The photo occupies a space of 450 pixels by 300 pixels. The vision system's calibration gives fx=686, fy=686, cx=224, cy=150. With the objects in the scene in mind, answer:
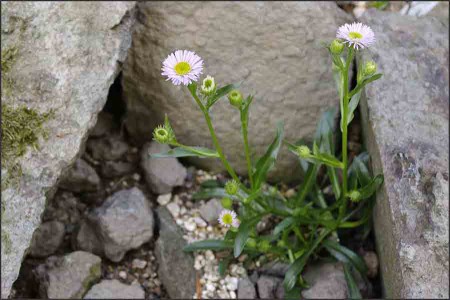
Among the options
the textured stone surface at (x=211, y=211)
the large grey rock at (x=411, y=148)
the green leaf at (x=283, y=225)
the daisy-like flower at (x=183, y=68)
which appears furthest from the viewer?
the textured stone surface at (x=211, y=211)

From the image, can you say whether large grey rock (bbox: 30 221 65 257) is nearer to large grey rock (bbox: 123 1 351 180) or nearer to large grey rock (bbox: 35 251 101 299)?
large grey rock (bbox: 35 251 101 299)

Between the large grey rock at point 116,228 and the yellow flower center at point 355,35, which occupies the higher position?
the yellow flower center at point 355,35

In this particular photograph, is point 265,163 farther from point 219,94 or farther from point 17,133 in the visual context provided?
point 17,133

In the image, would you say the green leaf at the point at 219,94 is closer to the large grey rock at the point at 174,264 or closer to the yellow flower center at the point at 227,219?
the yellow flower center at the point at 227,219

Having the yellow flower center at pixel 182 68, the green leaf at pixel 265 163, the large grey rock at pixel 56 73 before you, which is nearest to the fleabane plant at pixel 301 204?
the green leaf at pixel 265 163

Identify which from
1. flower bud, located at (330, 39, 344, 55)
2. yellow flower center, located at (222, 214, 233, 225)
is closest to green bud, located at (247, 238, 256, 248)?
yellow flower center, located at (222, 214, 233, 225)

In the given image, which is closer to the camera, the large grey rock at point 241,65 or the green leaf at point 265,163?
the green leaf at point 265,163

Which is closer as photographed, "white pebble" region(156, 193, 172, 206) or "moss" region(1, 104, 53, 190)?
"moss" region(1, 104, 53, 190)

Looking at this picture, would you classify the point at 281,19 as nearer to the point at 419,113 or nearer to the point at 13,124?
the point at 419,113

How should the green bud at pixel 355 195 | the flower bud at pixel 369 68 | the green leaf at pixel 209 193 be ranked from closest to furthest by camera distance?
the flower bud at pixel 369 68 → the green bud at pixel 355 195 → the green leaf at pixel 209 193
